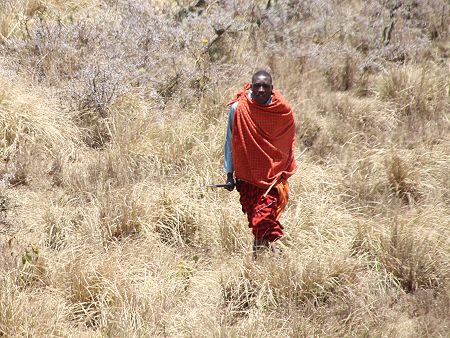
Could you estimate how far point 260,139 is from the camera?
17.3 feet

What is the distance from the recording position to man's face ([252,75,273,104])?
201 inches

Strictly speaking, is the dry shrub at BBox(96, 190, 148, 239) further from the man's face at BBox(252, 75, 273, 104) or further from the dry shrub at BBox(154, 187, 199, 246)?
the man's face at BBox(252, 75, 273, 104)

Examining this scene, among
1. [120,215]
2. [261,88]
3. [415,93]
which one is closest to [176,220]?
[120,215]

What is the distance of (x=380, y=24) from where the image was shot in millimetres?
9570

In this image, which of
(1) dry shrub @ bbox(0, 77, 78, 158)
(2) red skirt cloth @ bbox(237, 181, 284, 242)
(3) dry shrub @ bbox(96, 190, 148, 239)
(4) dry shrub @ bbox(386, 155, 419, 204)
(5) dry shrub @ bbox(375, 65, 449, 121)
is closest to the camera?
(2) red skirt cloth @ bbox(237, 181, 284, 242)

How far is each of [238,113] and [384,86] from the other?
3603mm

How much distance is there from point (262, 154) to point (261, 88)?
19.2 inches

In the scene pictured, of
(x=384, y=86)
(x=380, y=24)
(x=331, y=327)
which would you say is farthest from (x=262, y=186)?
(x=380, y=24)

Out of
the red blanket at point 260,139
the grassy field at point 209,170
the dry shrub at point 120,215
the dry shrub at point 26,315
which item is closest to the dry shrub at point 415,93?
the grassy field at point 209,170

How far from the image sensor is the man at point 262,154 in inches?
206

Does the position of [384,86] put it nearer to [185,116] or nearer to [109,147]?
[185,116]

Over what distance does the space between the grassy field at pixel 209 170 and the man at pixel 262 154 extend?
27 centimetres

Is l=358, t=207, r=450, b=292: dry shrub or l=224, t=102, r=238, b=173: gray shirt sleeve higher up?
l=224, t=102, r=238, b=173: gray shirt sleeve

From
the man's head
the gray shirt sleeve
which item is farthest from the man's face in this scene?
the gray shirt sleeve
